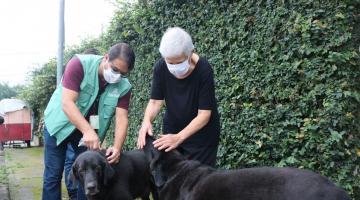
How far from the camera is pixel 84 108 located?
4.53 meters

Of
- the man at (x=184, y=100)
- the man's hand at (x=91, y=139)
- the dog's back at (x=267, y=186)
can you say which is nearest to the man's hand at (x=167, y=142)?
the man at (x=184, y=100)

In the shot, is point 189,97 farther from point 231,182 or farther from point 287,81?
point 287,81

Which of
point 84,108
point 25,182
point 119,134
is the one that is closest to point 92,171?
point 119,134

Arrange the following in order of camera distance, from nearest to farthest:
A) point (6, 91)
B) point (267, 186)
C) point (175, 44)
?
point (267, 186) → point (175, 44) → point (6, 91)

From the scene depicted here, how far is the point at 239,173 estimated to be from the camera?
3203 mm

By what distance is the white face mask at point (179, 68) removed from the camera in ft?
12.1

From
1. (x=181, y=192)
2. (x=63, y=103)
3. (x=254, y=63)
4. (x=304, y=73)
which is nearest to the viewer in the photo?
(x=181, y=192)

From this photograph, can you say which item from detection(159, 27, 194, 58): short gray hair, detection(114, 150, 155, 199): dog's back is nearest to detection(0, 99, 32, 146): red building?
detection(114, 150, 155, 199): dog's back

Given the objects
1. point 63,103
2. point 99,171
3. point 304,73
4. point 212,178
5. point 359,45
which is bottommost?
point 99,171

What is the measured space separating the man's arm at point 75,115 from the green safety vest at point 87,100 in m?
0.17

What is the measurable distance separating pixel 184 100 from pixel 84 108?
117cm

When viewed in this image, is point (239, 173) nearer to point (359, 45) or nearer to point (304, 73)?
point (304, 73)

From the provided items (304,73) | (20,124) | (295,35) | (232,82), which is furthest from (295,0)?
(20,124)

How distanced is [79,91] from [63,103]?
21 cm
